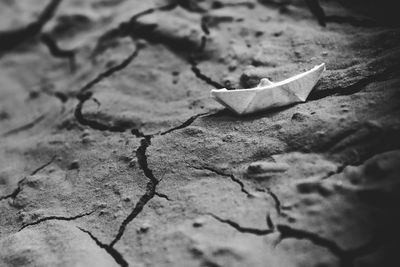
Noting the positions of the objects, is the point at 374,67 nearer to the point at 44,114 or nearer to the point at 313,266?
the point at 313,266

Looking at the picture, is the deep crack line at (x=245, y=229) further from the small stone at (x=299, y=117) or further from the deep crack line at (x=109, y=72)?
the deep crack line at (x=109, y=72)

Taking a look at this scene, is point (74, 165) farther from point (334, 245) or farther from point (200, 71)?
point (334, 245)

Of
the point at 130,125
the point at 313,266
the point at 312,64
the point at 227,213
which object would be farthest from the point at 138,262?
the point at 312,64

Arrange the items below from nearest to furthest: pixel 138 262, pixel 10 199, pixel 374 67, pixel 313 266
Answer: pixel 313 266, pixel 138 262, pixel 374 67, pixel 10 199

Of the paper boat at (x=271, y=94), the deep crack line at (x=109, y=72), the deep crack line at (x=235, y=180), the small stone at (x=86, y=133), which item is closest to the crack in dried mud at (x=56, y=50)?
the deep crack line at (x=109, y=72)

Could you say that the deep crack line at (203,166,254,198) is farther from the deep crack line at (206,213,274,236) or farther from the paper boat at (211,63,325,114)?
the paper boat at (211,63,325,114)

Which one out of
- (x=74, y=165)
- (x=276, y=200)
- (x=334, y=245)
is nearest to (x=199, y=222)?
(x=276, y=200)

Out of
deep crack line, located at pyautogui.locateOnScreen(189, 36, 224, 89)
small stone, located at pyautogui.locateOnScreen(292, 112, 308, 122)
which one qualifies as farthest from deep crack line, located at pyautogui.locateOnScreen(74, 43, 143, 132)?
small stone, located at pyautogui.locateOnScreen(292, 112, 308, 122)
